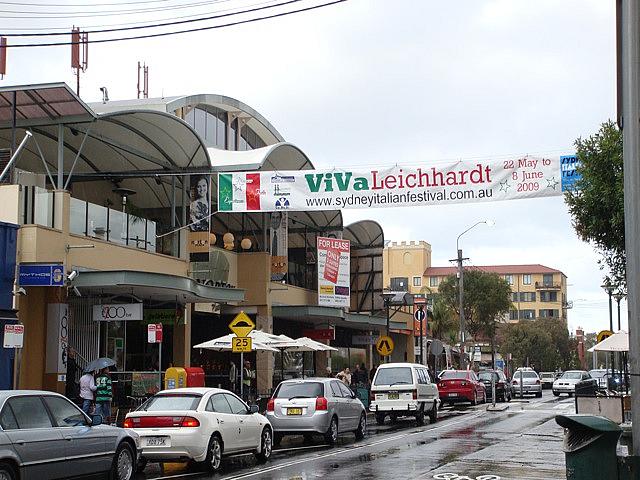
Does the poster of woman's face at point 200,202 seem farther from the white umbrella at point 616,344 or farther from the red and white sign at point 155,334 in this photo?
A: the white umbrella at point 616,344

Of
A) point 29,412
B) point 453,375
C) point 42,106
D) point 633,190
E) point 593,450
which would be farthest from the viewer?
point 453,375

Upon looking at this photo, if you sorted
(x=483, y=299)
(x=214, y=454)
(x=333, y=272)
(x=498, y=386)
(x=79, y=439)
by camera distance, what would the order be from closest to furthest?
1. (x=79, y=439)
2. (x=214, y=454)
3. (x=333, y=272)
4. (x=498, y=386)
5. (x=483, y=299)

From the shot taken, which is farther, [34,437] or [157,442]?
[157,442]

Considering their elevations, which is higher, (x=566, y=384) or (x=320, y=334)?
(x=320, y=334)

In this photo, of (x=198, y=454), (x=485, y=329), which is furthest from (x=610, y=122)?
(x=485, y=329)

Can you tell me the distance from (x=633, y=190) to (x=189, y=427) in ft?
34.0

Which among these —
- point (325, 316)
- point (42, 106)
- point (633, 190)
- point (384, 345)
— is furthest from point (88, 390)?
point (325, 316)

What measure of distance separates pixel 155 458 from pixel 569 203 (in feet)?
30.1

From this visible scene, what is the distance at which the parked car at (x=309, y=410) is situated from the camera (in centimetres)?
2133

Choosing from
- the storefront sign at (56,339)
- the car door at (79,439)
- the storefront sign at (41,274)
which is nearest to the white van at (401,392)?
the storefront sign at (56,339)

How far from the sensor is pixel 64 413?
13047 millimetres

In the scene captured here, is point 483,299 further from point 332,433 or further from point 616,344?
point 332,433

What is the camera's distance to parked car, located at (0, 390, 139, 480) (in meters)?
11.6

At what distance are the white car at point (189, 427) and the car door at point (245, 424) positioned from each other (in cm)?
2
